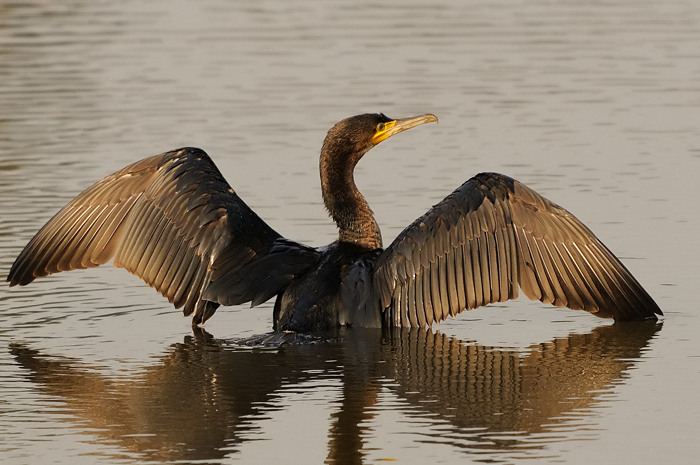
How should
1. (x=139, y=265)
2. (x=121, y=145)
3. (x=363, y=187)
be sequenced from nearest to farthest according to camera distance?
(x=139, y=265) < (x=363, y=187) < (x=121, y=145)

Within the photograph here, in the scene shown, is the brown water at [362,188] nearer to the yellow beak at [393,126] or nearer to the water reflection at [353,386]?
the water reflection at [353,386]

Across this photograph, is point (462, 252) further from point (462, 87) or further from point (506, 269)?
point (462, 87)

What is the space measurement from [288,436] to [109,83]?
544 inches

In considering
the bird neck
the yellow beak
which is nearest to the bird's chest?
the bird neck

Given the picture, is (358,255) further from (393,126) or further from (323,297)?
(393,126)

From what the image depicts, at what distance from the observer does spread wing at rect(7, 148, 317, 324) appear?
11836 millimetres

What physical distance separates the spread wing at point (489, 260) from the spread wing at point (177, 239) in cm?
84

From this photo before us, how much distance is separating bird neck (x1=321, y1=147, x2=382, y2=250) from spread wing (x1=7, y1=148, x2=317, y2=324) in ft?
1.49

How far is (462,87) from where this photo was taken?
69.9 ft

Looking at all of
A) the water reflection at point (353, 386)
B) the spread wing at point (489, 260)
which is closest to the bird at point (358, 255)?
the spread wing at point (489, 260)

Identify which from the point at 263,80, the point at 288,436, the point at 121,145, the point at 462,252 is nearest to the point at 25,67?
the point at 263,80

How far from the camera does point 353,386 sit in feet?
33.9

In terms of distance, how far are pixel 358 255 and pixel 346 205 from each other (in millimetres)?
447

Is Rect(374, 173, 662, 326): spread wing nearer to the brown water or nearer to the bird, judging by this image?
the bird
